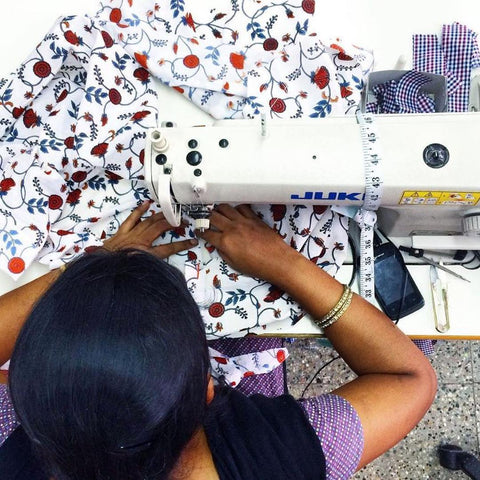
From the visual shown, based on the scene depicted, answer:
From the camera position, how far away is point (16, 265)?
→ 1.00 m

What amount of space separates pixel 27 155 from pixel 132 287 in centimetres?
58

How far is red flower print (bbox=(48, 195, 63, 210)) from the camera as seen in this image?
1033 millimetres

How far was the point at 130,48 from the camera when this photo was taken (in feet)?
3.32

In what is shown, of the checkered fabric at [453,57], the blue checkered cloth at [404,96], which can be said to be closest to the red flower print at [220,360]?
the blue checkered cloth at [404,96]

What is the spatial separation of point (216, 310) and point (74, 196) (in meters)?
0.39

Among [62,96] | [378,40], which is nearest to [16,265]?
[62,96]

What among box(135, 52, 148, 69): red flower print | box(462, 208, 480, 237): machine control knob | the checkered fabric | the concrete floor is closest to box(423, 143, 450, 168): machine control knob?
box(462, 208, 480, 237): machine control knob

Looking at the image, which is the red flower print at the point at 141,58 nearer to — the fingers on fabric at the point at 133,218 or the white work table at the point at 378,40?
the white work table at the point at 378,40

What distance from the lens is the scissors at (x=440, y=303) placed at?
103cm

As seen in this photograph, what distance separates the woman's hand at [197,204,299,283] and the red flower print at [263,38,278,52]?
327mm

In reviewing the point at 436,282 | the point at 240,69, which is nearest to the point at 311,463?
the point at 436,282

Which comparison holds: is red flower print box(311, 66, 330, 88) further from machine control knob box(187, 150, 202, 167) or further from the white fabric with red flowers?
the white fabric with red flowers

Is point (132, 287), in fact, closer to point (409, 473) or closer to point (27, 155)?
point (27, 155)

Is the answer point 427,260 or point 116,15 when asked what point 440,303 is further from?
Result: point 116,15
